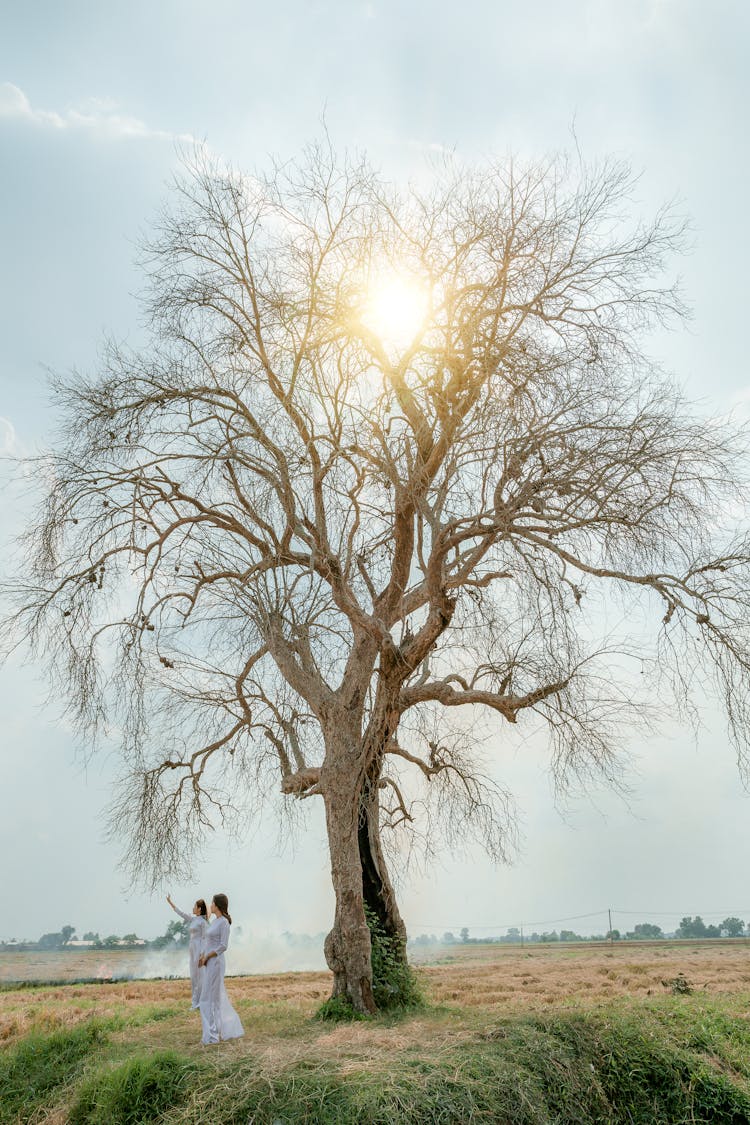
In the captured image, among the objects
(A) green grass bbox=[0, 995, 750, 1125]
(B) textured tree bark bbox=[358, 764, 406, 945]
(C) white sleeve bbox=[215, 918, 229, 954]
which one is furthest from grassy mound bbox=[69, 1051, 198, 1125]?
(B) textured tree bark bbox=[358, 764, 406, 945]

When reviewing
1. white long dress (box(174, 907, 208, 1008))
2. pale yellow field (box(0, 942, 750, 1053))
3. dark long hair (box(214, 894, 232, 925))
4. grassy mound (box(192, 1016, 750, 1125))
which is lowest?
grassy mound (box(192, 1016, 750, 1125))

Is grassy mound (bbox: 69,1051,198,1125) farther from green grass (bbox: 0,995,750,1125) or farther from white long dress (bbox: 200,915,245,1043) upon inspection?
white long dress (bbox: 200,915,245,1043)

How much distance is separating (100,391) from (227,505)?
2.17 metres

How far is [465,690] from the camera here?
11.5 meters

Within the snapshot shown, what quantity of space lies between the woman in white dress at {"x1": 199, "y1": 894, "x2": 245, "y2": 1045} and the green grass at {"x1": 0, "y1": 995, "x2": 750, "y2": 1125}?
12.3 inches

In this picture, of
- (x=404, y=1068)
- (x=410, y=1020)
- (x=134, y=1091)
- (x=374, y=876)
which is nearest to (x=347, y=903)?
(x=374, y=876)

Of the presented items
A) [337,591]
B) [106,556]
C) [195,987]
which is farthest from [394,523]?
[195,987]

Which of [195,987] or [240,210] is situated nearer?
[195,987]

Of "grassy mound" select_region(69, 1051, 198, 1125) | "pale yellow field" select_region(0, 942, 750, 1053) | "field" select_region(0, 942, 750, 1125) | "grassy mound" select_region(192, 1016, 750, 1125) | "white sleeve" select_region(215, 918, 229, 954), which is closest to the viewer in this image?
"grassy mound" select_region(192, 1016, 750, 1125)

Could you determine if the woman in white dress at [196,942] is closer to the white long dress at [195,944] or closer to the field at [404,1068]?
the white long dress at [195,944]

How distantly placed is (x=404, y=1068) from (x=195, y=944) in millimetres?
3403

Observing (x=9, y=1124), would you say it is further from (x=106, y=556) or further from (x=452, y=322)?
(x=452, y=322)

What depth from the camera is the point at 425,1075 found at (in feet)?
21.3

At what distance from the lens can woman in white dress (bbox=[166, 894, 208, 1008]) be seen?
912cm
